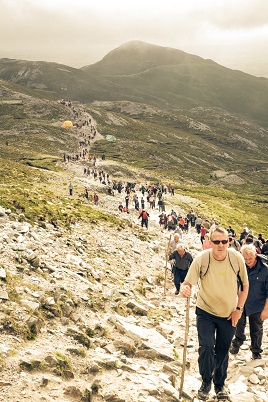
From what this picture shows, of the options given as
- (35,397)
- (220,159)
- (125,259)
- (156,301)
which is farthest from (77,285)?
(220,159)

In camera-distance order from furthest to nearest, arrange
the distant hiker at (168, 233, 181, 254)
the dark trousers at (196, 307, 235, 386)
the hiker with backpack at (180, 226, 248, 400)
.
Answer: the distant hiker at (168, 233, 181, 254)
the dark trousers at (196, 307, 235, 386)
the hiker with backpack at (180, 226, 248, 400)

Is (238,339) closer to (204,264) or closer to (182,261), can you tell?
(204,264)

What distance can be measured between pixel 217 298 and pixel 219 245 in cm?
106

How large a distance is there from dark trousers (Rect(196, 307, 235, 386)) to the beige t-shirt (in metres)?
0.20

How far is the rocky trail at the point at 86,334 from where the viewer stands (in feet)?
22.9

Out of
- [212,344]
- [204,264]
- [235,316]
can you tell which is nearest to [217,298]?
[235,316]

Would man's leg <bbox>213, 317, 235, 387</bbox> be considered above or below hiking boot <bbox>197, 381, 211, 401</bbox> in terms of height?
above

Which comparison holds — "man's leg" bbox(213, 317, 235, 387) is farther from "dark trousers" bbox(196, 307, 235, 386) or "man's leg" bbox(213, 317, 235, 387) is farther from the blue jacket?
the blue jacket

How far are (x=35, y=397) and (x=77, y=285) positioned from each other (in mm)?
6180

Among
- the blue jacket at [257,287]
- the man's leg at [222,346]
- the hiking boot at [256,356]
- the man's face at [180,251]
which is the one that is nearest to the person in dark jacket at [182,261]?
the man's face at [180,251]

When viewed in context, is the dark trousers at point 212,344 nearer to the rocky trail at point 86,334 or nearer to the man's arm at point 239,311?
the man's arm at point 239,311

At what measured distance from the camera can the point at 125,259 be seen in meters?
20.3

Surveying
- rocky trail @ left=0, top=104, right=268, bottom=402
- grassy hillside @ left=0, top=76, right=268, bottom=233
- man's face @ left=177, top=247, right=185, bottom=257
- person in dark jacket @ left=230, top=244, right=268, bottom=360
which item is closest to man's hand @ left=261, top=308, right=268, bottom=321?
person in dark jacket @ left=230, top=244, right=268, bottom=360

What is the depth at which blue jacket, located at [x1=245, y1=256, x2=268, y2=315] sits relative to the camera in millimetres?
8559
